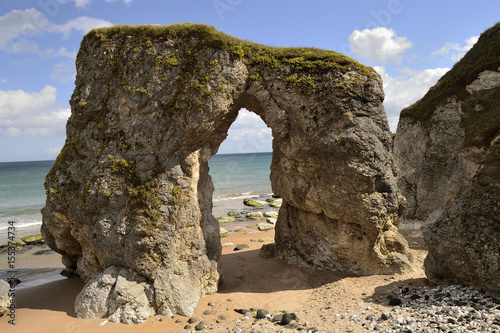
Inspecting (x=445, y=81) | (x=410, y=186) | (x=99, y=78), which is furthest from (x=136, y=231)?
(x=445, y=81)

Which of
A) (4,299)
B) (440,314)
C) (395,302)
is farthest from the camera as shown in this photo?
(4,299)

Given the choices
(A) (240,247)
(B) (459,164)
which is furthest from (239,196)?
(B) (459,164)

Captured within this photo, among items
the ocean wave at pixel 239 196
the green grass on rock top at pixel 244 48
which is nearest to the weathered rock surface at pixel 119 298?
the green grass on rock top at pixel 244 48

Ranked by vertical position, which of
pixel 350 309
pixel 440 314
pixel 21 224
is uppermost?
pixel 440 314

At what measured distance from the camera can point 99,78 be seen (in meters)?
11.6

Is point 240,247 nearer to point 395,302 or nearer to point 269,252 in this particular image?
point 269,252

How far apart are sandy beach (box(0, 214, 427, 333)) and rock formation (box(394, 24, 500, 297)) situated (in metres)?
1.82

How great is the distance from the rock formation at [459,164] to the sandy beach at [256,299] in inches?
71.5

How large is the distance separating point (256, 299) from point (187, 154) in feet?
18.2

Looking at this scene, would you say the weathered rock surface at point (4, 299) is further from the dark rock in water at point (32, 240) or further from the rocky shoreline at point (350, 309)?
the dark rock in water at point (32, 240)

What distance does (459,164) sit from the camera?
17203 millimetres

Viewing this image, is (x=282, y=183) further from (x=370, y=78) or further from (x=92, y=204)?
(x=92, y=204)

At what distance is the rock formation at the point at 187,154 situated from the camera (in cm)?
1038

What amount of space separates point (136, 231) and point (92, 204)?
209 centimetres
